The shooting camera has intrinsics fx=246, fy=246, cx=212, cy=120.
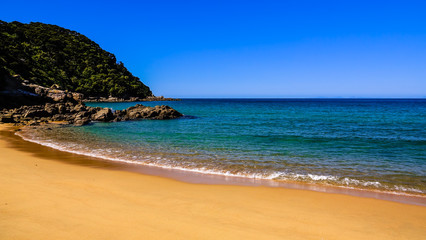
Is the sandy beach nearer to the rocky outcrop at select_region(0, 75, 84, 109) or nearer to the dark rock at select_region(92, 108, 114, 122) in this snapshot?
the dark rock at select_region(92, 108, 114, 122)

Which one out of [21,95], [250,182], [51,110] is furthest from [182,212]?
[21,95]

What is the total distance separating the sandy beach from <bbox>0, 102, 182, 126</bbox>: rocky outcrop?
23.3 meters

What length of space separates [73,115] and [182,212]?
106ft

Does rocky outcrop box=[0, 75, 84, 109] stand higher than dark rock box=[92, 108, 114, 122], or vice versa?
rocky outcrop box=[0, 75, 84, 109]

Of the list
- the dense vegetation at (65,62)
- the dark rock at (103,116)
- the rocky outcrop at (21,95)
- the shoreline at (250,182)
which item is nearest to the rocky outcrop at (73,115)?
the dark rock at (103,116)

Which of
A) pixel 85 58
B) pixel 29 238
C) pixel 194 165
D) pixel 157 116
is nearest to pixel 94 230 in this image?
pixel 29 238

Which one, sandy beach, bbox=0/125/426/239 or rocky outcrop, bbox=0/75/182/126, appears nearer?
sandy beach, bbox=0/125/426/239

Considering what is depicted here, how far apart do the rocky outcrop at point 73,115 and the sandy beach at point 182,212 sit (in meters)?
23.3

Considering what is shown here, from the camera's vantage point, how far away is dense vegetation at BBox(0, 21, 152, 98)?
78.8 metres

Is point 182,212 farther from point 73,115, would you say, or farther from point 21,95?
point 21,95

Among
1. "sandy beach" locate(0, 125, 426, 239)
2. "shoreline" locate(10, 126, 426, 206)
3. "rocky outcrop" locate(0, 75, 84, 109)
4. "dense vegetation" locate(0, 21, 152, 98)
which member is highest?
Answer: "dense vegetation" locate(0, 21, 152, 98)

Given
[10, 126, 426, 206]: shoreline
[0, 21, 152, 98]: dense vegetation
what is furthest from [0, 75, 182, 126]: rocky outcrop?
[0, 21, 152, 98]: dense vegetation

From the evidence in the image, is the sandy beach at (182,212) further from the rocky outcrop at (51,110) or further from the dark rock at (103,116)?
the dark rock at (103,116)

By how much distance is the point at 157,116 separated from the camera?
35500 millimetres
